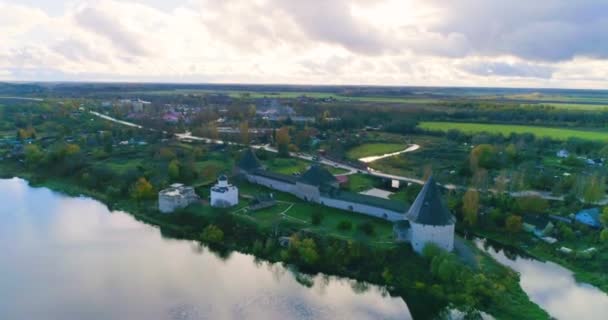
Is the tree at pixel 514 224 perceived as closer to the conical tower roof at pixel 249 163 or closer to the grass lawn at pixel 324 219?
the grass lawn at pixel 324 219

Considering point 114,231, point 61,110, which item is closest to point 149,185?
point 114,231

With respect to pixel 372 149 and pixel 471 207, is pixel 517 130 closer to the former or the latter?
pixel 372 149

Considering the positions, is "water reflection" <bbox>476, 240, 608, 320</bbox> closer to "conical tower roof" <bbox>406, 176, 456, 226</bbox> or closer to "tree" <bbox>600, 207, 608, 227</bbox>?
"conical tower roof" <bbox>406, 176, 456, 226</bbox>

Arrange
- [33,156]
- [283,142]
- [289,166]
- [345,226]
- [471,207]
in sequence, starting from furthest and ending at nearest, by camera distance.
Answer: [283,142] < [33,156] < [289,166] < [471,207] < [345,226]

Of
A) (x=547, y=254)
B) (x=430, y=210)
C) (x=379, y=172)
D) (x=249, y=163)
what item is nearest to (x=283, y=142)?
(x=379, y=172)

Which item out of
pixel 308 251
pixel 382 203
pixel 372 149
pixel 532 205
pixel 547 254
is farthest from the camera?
pixel 372 149

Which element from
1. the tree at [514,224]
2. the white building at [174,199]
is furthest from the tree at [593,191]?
the white building at [174,199]

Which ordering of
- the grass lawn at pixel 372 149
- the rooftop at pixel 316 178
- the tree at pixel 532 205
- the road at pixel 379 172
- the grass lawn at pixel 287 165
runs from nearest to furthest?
the tree at pixel 532 205 < the rooftop at pixel 316 178 < the road at pixel 379 172 < the grass lawn at pixel 287 165 < the grass lawn at pixel 372 149
